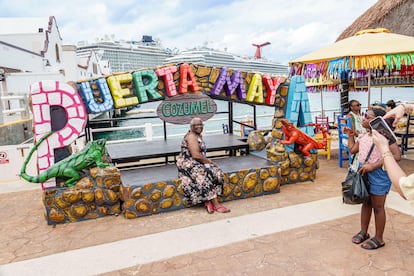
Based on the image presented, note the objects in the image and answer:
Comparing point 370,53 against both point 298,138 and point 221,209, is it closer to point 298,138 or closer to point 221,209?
point 298,138

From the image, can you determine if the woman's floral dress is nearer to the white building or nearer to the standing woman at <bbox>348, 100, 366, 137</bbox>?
the standing woman at <bbox>348, 100, 366, 137</bbox>

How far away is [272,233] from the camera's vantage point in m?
3.97

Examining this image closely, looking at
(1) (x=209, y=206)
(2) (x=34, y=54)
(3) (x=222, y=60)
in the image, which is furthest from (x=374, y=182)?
(3) (x=222, y=60)

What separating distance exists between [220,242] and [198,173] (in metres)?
1.18

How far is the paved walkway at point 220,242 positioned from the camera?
3.26 m

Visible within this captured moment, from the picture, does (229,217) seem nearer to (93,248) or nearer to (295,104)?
(93,248)

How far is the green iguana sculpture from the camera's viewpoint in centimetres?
451

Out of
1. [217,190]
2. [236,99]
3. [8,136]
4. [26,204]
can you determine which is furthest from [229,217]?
[8,136]

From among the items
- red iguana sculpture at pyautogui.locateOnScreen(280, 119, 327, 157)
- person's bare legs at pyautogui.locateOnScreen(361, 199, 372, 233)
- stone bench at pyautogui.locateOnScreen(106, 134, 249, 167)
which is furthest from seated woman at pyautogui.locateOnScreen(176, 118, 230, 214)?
person's bare legs at pyautogui.locateOnScreen(361, 199, 372, 233)

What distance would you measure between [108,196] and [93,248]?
1041mm

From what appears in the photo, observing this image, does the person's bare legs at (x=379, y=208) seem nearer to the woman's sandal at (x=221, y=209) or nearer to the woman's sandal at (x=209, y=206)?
the woman's sandal at (x=221, y=209)

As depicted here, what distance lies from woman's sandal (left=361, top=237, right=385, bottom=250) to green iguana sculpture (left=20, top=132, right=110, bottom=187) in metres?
3.55

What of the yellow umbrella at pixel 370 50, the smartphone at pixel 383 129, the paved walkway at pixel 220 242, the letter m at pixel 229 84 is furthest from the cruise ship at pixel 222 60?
the smartphone at pixel 383 129

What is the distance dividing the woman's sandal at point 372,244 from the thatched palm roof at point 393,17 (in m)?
9.06
